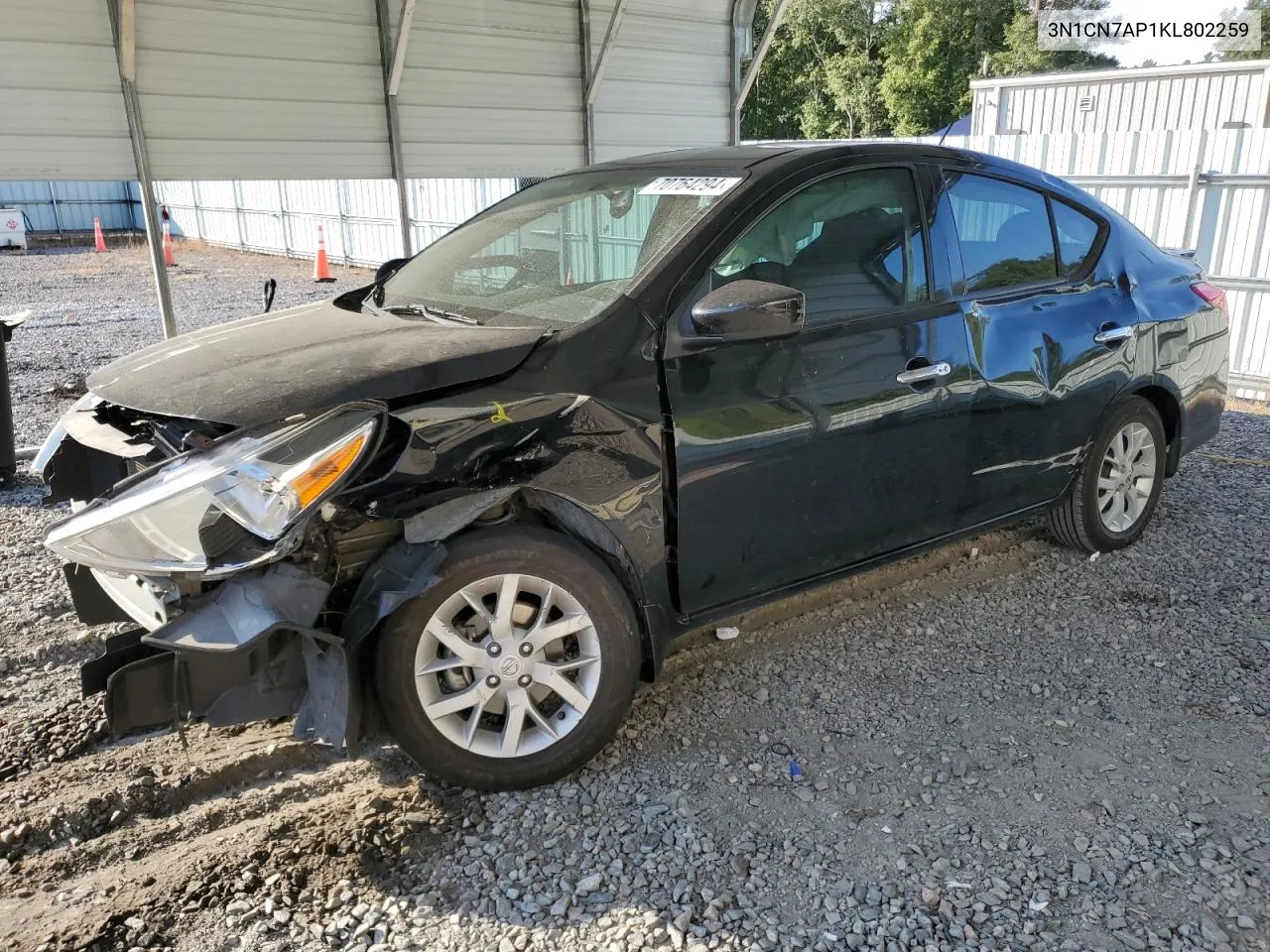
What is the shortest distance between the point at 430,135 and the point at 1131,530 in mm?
5458

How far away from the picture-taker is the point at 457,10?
7195mm

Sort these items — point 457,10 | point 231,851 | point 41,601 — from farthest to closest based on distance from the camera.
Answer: point 457,10 < point 41,601 < point 231,851

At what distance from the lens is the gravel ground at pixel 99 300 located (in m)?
9.53

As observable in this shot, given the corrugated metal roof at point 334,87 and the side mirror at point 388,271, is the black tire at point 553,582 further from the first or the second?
the corrugated metal roof at point 334,87

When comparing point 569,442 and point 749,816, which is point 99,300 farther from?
point 749,816

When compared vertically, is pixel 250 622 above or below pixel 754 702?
above

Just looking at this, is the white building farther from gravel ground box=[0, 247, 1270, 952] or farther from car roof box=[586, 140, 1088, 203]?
gravel ground box=[0, 247, 1270, 952]

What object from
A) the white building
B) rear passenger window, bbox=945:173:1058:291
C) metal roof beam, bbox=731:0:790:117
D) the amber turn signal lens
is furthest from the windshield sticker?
the white building

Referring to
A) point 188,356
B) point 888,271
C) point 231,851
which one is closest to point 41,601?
point 188,356

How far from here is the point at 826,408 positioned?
336 centimetres

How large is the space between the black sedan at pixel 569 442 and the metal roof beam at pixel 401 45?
321 centimetres

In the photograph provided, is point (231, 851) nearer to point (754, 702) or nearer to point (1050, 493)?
point (754, 702)

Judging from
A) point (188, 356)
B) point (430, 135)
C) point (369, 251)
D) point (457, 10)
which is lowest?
point (369, 251)

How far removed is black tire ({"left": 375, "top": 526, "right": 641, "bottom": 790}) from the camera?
2717 mm
